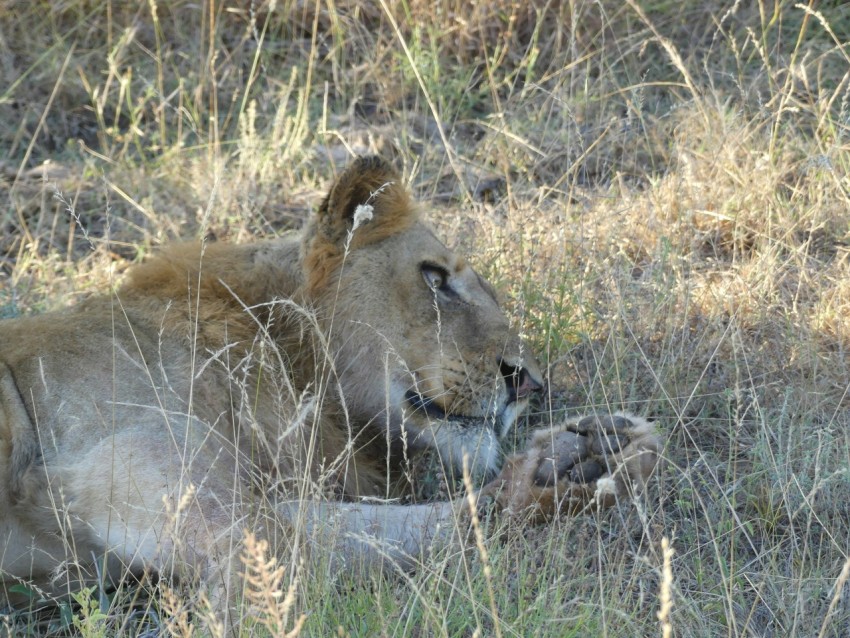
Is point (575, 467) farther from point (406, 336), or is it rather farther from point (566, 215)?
point (566, 215)

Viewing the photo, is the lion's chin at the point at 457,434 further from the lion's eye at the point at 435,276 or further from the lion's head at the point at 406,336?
the lion's eye at the point at 435,276

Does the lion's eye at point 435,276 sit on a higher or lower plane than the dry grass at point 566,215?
higher

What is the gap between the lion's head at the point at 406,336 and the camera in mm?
3635

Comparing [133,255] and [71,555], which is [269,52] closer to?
[133,255]

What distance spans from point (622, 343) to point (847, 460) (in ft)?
3.20

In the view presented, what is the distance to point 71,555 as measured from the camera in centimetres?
311

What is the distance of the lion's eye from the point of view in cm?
379

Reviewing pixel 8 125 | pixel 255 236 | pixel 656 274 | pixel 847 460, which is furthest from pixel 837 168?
pixel 8 125

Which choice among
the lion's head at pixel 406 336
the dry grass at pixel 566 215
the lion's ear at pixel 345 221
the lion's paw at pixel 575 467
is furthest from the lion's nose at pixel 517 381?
the lion's ear at pixel 345 221

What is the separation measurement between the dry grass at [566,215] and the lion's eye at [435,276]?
0.47 metres

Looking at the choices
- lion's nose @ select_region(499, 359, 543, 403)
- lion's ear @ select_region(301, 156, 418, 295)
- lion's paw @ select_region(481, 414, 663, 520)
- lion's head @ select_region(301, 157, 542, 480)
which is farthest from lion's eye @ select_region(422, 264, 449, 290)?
lion's paw @ select_region(481, 414, 663, 520)

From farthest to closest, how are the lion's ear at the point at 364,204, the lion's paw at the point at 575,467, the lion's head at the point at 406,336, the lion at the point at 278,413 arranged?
the lion's ear at the point at 364,204
the lion's head at the point at 406,336
the lion's paw at the point at 575,467
the lion at the point at 278,413

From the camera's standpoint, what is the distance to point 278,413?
329 cm

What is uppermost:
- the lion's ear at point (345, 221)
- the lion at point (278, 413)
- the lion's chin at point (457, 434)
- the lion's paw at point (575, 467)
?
the lion's ear at point (345, 221)
